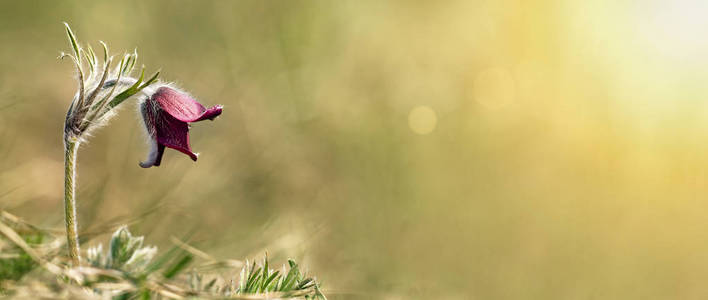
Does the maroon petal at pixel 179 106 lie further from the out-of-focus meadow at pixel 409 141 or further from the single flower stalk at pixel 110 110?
the out-of-focus meadow at pixel 409 141

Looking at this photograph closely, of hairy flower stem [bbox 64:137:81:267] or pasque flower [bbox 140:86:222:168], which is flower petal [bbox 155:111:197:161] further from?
hairy flower stem [bbox 64:137:81:267]

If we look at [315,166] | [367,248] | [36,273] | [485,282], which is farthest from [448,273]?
[36,273]

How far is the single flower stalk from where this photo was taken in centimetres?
78

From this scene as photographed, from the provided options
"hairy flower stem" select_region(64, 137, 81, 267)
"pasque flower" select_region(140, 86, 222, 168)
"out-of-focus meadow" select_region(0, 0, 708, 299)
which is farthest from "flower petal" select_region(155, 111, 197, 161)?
"out-of-focus meadow" select_region(0, 0, 708, 299)

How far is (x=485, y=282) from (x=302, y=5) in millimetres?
1844

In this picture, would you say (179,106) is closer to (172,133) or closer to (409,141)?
(172,133)

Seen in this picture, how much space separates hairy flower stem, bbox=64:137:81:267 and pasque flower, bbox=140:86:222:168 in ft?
0.36

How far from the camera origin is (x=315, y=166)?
2912mm

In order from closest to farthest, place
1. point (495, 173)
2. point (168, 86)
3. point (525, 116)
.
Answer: point (168, 86), point (495, 173), point (525, 116)

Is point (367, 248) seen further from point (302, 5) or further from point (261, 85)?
point (302, 5)

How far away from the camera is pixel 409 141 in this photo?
10.6ft

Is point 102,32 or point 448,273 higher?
point 102,32

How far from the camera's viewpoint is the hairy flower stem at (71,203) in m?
Answer: 0.75

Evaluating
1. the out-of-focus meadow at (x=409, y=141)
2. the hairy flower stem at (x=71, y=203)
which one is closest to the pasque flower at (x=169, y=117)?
the hairy flower stem at (x=71, y=203)
